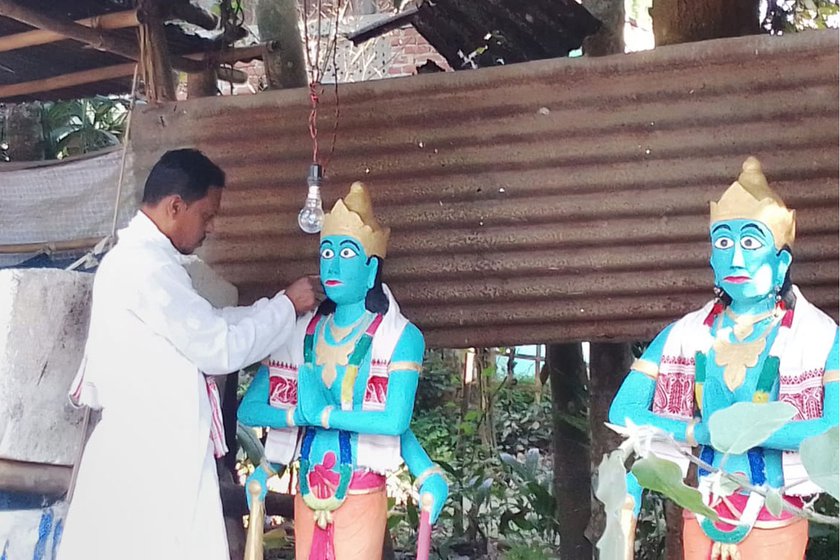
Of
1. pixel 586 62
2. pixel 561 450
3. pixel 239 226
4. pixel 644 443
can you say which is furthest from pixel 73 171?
pixel 644 443

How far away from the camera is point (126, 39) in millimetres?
3908

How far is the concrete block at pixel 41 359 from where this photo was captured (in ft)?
9.69

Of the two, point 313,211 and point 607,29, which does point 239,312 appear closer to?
point 313,211

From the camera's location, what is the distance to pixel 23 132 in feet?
18.4

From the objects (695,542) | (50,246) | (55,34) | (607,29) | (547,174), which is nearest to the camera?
(695,542)

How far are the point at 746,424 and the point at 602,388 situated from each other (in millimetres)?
2995

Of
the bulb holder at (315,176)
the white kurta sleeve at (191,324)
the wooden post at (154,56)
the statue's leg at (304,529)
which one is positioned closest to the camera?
the white kurta sleeve at (191,324)

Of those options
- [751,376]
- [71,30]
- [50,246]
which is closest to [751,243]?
[751,376]

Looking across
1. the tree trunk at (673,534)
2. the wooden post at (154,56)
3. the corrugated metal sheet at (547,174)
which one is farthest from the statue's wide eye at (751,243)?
the wooden post at (154,56)

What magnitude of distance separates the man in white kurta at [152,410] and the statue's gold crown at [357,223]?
369 millimetres

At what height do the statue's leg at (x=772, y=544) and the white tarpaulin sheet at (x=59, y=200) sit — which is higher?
the white tarpaulin sheet at (x=59, y=200)

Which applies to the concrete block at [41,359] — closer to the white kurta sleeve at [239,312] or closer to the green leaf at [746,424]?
the white kurta sleeve at [239,312]

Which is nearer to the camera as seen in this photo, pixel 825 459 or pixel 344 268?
pixel 825 459

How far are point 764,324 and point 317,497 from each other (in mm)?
1393
